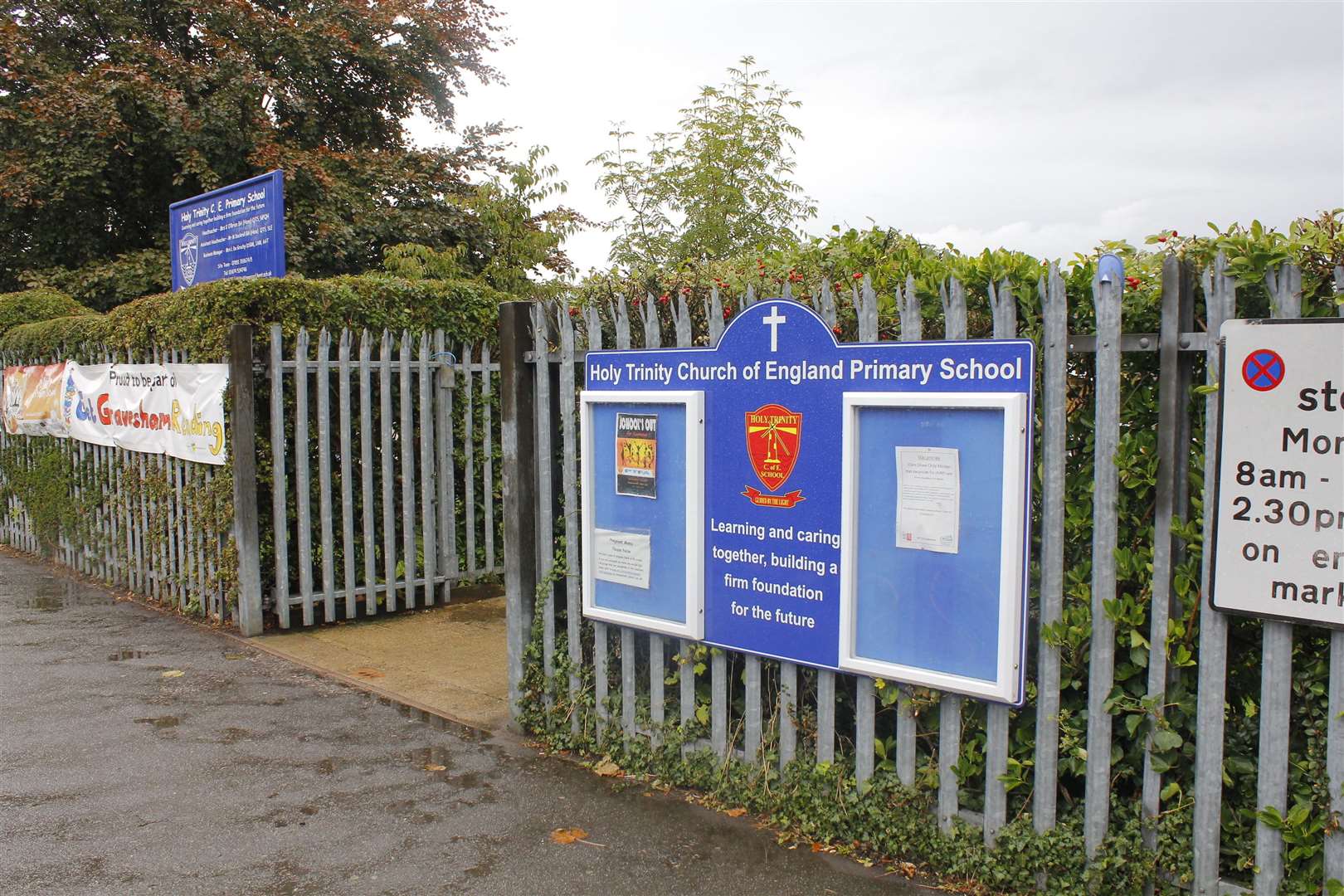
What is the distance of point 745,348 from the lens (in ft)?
14.4

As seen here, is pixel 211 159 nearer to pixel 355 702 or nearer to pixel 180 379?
pixel 180 379

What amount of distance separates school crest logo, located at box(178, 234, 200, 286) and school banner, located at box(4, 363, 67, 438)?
167 centimetres

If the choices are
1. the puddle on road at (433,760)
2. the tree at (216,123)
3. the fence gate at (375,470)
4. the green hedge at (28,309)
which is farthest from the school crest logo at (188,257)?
the tree at (216,123)

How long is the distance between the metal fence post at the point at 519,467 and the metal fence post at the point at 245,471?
10.3 ft

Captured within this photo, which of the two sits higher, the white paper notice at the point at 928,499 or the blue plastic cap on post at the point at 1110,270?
the blue plastic cap on post at the point at 1110,270

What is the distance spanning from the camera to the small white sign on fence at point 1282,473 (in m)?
3.08

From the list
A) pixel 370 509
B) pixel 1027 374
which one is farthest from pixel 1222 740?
pixel 370 509

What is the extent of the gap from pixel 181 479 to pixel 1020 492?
7204 millimetres

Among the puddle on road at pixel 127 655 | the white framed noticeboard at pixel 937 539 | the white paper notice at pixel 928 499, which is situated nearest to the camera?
the white framed noticeboard at pixel 937 539

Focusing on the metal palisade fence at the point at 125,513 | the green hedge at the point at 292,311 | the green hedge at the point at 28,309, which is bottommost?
the metal palisade fence at the point at 125,513

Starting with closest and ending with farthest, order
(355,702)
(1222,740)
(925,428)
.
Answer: (1222,740)
(925,428)
(355,702)

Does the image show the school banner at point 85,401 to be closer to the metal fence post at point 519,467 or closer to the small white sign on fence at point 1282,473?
the metal fence post at point 519,467

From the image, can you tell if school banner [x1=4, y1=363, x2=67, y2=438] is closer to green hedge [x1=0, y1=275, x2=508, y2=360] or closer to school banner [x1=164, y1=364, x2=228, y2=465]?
green hedge [x1=0, y1=275, x2=508, y2=360]

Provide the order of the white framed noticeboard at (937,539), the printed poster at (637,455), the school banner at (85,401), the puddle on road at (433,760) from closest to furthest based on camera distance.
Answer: the white framed noticeboard at (937,539) → the printed poster at (637,455) → the puddle on road at (433,760) → the school banner at (85,401)
